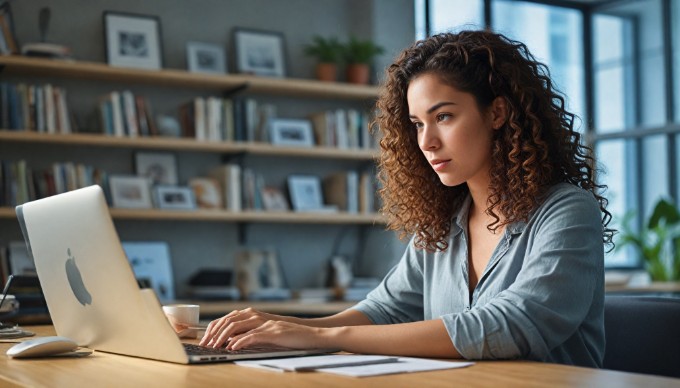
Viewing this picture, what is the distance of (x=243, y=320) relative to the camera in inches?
64.0

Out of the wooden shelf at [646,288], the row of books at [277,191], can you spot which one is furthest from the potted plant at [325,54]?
the wooden shelf at [646,288]

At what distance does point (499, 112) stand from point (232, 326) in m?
0.68

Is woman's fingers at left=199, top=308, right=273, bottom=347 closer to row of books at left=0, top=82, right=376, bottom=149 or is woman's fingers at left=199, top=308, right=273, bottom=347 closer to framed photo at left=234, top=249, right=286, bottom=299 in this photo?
row of books at left=0, top=82, right=376, bottom=149

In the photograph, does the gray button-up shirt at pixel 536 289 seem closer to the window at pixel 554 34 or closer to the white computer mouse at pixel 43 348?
the white computer mouse at pixel 43 348

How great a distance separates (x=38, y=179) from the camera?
Answer: 443 centimetres

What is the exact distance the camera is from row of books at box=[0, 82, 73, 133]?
438 cm

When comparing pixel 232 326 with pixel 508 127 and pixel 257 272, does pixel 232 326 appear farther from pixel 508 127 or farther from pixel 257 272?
pixel 257 272

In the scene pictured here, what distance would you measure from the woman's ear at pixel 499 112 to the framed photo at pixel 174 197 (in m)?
3.09

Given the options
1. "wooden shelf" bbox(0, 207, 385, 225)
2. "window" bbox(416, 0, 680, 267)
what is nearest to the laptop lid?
"wooden shelf" bbox(0, 207, 385, 225)

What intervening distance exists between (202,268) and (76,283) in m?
3.37

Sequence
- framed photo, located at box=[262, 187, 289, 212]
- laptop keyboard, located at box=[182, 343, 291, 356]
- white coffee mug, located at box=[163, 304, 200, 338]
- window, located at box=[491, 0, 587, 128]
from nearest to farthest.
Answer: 1. laptop keyboard, located at box=[182, 343, 291, 356]
2. white coffee mug, located at box=[163, 304, 200, 338]
3. framed photo, located at box=[262, 187, 289, 212]
4. window, located at box=[491, 0, 587, 128]

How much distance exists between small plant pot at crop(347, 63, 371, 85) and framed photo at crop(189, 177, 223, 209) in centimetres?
102

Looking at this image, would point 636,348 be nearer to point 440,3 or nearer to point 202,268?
point 202,268

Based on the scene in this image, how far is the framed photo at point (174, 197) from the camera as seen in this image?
4.73 m
